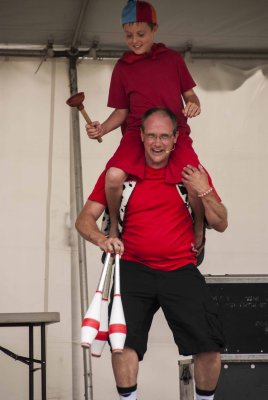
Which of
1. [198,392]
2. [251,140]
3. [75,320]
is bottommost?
[198,392]

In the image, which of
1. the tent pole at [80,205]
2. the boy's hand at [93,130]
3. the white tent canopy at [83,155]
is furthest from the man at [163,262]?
the white tent canopy at [83,155]

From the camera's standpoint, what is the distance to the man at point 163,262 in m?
3.59

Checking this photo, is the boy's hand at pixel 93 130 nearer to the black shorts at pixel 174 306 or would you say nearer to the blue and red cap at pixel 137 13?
the blue and red cap at pixel 137 13

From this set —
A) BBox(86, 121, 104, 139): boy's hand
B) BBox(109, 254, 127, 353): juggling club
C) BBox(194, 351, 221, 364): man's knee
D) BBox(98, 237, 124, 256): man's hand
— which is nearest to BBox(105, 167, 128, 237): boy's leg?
BBox(86, 121, 104, 139): boy's hand

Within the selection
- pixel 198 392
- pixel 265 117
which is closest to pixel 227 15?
pixel 265 117

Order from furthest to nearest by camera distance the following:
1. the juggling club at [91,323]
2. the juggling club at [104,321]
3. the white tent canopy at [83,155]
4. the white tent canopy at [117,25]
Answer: the white tent canopy at [83,155] → the white tent canopy at [117,25] → the juggling club at [104,321] → the juggling club at [91,323]

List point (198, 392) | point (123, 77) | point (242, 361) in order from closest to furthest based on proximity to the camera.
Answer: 1. point (198, 392)
2. point (123, 77)
3. point (242, 361)

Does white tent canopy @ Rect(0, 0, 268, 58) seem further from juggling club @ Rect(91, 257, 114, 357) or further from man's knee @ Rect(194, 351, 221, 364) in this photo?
man's knee @ Rect(194, 351, 221, 364)

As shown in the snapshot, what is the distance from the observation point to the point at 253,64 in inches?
216

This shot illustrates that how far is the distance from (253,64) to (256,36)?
9.6 inches

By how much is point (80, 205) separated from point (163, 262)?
1.52 meters

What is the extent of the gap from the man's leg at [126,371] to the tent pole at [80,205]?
4.73ft

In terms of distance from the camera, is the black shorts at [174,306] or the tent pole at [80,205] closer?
the black shorts at [174,306]

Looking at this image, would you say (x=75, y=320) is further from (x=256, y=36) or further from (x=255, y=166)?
(x=256, y=36)
